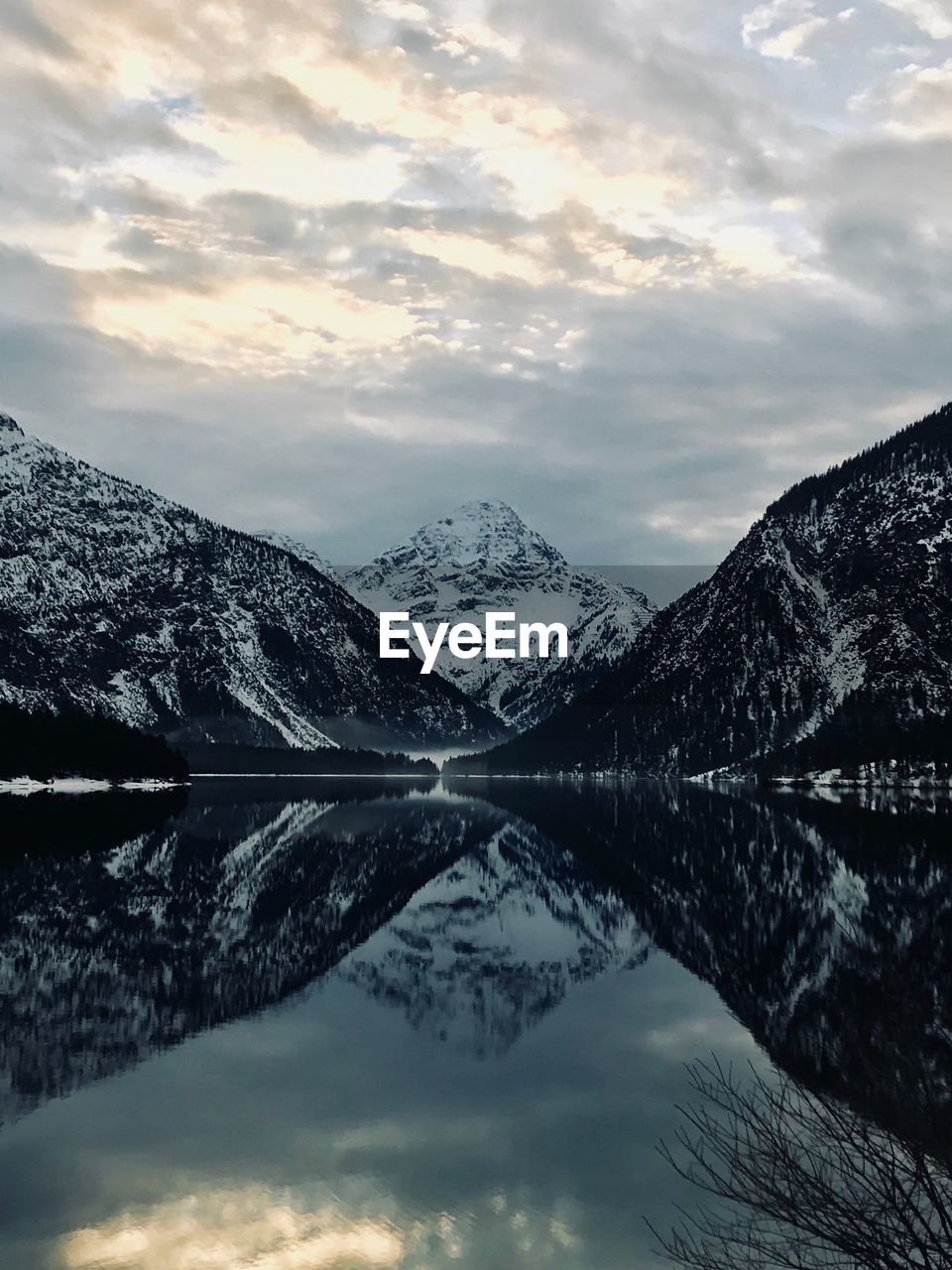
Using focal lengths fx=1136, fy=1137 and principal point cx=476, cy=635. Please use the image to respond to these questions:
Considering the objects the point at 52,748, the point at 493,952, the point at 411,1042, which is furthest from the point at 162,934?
the point at 52,748

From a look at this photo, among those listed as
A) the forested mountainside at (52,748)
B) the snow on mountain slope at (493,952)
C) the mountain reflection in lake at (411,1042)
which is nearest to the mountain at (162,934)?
the mountain reflection in lake at (411,1042)

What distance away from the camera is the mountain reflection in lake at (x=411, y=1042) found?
1683 cm

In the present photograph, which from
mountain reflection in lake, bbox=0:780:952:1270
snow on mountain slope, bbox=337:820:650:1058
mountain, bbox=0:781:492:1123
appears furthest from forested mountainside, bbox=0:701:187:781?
snow on mountain slope, bbox=337:820:650:1058

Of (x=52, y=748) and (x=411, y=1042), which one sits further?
(x=52, y=748)

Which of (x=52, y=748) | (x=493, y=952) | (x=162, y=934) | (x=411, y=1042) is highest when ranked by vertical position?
(x=52, y=748)

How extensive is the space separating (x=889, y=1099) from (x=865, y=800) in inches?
6187

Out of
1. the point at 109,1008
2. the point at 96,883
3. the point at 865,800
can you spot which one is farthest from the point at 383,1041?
the point at 865,800

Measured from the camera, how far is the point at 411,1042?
28.8m

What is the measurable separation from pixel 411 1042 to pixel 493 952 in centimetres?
1553

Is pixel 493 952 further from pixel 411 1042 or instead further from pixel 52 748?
pixel 52 748

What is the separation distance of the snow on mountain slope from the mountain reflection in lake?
0.20 metres

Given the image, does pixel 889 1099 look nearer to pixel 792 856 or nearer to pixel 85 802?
pixel 792 856

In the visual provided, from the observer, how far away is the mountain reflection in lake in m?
16.8

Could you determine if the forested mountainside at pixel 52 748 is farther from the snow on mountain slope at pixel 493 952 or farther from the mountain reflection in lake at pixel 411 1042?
the snow on mountain slope at pixel 493 952
